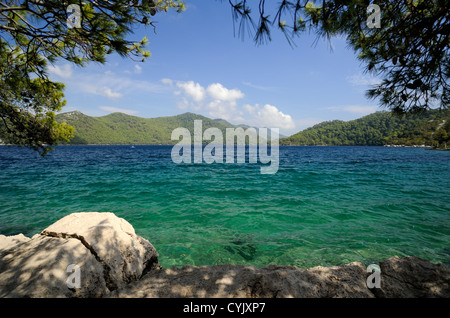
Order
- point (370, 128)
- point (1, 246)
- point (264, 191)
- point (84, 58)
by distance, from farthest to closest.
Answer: point (370, 128) → point (264, 191) → point (84, 58) → point (1, 246)

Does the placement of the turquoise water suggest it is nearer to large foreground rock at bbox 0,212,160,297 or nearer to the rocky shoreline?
large foreground rock at bbox 0,212,160,297

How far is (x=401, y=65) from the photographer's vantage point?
413 centimetres

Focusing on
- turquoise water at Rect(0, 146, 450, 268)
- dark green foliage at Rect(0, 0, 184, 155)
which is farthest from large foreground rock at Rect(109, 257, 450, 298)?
dark green foliage at Rect(0, 0, 184, 155)

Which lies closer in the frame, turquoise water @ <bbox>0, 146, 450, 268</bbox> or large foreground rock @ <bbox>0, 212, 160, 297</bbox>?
large foreground rock @ <bbox>0, 212, 160, 297</bbox>

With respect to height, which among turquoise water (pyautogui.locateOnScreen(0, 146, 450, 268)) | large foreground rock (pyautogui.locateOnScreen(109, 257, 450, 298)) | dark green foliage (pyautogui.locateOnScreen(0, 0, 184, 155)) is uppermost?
dark green foliage (pyautogui.locateOnScreen(0, 0, 184, 155))

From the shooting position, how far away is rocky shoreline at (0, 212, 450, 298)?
262 cm

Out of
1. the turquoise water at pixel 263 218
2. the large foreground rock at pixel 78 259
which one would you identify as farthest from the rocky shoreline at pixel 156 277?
the turquoise water at pixel 263 218

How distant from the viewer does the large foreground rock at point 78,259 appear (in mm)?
2625

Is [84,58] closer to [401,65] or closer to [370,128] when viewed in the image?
[401,65]

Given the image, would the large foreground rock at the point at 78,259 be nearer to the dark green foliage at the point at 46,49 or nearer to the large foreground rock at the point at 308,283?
the large foreground rock at the point at 308,283

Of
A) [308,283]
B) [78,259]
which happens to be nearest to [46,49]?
[78,259]

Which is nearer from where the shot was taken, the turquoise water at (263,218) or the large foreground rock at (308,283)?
the large foreground rock at (308,283)
